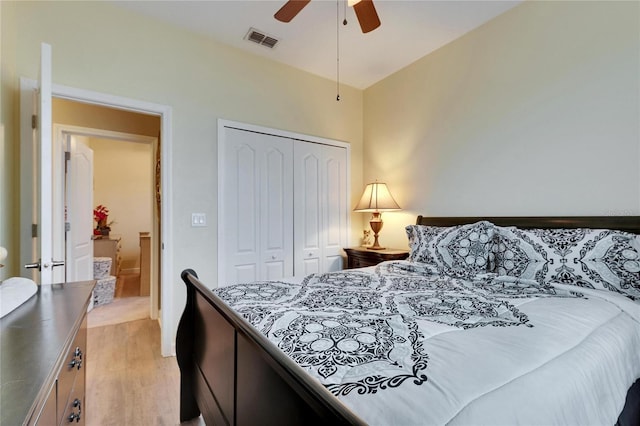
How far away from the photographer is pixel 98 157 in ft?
18.8

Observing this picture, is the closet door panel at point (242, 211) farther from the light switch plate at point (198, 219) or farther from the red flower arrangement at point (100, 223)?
the red flower arrangement at point (100, 223)

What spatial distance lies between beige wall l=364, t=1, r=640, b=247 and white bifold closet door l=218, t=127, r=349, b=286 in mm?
734

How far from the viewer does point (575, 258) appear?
66.4 inches

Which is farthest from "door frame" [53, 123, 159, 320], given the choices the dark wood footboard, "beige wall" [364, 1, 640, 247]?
"beige wall" [364, 1, 640, 247]

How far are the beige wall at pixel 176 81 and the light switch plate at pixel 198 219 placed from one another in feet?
0.15

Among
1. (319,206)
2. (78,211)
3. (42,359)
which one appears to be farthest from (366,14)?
(78,211)

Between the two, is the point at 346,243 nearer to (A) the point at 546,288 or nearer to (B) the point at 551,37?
(A) the point at 546,288

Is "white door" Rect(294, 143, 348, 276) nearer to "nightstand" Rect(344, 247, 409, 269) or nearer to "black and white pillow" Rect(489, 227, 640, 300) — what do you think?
"nightstand" Rect(344, 247, 409, 269)

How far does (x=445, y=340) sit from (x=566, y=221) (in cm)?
169

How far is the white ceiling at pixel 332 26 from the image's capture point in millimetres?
2332

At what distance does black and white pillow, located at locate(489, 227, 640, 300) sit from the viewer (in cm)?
154

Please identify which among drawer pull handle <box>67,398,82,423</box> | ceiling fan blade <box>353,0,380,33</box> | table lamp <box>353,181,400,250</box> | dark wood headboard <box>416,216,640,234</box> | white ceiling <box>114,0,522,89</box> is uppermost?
white ceiling <box>114,0,522,89</box>

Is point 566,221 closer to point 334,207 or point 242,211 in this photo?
point 334,207

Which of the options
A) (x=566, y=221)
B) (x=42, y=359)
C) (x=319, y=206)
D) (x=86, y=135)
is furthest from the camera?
(x=319, y=206)
